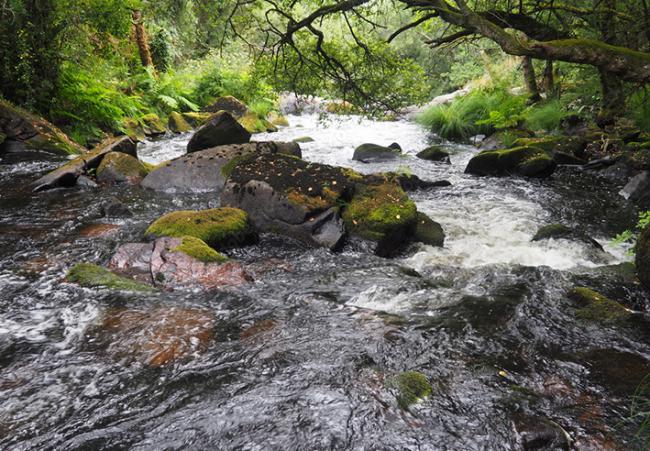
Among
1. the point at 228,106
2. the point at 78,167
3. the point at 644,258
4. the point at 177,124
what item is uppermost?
the point at 228,106

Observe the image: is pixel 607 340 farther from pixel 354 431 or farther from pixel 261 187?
pixel 261 187

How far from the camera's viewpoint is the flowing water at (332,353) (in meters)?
2.38

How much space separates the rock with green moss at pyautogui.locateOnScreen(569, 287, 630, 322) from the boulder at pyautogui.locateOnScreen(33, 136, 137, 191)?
26.3 feet

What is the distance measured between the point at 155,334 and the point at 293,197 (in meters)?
2.93

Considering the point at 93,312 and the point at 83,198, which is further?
the point at 83,198

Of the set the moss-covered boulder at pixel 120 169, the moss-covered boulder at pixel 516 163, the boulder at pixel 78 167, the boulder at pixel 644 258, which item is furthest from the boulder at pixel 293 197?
the moss-covered boulder at pixel 516 163

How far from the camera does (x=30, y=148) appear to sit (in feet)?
31.7

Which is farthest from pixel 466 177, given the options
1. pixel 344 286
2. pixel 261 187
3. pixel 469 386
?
pixel 469 386

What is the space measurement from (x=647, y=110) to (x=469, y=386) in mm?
9958

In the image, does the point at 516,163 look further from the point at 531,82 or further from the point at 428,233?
the point at 531,82

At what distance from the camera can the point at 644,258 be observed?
3887 millimetres

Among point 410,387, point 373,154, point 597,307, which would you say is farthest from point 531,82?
point 410,387

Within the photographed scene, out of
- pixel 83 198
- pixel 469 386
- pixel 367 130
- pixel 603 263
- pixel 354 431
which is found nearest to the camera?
pixel 354 431

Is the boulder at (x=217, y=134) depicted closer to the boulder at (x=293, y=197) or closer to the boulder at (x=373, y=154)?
the boulder at (x=293, y=197)
